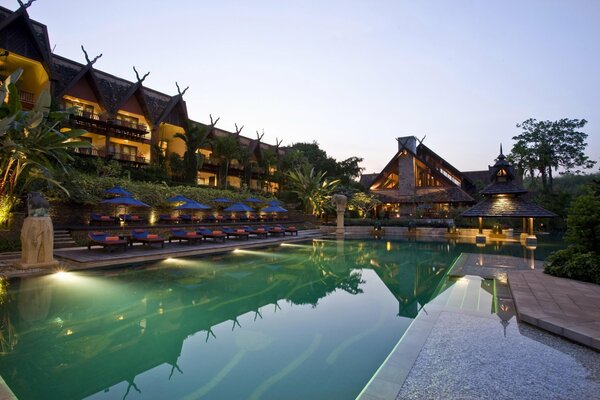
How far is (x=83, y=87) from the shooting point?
26.6m

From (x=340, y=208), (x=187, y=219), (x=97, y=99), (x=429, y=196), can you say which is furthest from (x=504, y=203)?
(x=97, y=99)

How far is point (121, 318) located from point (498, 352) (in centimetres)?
676

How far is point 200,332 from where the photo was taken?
5.77 meters

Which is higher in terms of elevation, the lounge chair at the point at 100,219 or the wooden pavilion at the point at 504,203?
the wooden pavilion at the point at 504,203

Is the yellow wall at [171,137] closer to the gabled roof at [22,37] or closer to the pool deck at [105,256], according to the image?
the gabled roof at [22,37]

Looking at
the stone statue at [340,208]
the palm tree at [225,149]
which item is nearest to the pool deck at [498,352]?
the stone statue at [340,208]

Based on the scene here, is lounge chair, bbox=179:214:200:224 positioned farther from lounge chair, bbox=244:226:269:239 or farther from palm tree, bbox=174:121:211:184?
palm tree, bbox=174:121:211:184

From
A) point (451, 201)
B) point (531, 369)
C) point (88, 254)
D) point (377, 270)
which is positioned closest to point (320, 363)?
point (531, 369)

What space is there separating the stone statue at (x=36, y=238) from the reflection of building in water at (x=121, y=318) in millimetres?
1537

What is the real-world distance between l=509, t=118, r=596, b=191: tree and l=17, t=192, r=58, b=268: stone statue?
4944cm

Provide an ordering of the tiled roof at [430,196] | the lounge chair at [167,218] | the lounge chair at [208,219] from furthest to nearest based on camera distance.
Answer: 1. the tiled roof at [430,196]
2. the lounge chair at [208,219]
3. the lounge chair at [167,218]

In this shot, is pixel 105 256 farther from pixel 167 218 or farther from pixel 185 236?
pixel 167 218

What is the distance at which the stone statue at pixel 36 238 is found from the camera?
33.3ft

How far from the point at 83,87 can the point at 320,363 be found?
102 feet
